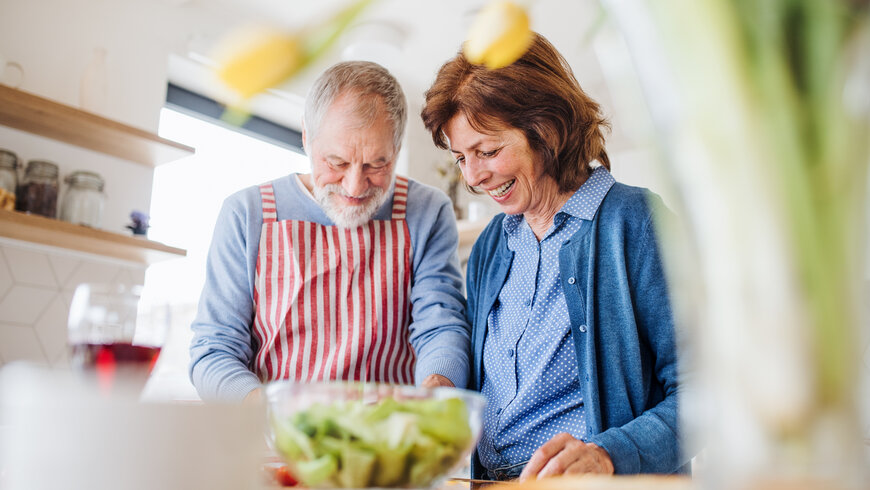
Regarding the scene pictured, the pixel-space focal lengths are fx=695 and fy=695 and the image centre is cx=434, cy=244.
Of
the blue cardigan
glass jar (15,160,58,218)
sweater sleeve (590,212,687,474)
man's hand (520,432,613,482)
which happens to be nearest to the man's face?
the blue cardigan

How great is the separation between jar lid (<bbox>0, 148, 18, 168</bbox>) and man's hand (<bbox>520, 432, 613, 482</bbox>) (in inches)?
91.5

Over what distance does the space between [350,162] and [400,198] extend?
0.61 ft

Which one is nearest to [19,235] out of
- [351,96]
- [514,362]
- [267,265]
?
[267,265]

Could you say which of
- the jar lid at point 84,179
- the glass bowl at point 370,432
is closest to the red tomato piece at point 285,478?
the glass bowl at point 370,432

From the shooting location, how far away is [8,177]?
2.47 meters

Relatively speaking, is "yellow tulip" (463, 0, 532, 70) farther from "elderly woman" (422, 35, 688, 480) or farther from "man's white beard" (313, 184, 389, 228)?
"man's white beard" (313, 184, 389, 228)

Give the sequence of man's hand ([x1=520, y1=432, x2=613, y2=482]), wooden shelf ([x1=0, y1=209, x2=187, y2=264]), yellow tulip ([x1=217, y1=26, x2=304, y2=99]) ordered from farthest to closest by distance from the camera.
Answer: wooden shelf ([x1=0, y1=209, x2=187, y2=264]), man's hand ([x1=520, y1=432, x2=613, y2=482]), yellow tulip ([x1=217, y1=26, x2=304, y2=99])

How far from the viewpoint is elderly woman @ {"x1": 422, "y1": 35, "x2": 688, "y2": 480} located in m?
1.26

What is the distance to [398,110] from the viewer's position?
5.21 feet

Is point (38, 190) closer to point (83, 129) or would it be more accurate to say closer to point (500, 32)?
point (83, 129)

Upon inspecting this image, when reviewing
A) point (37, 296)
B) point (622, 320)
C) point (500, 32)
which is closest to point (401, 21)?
point (37, 296)

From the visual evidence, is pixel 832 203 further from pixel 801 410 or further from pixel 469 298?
pixel 469 298

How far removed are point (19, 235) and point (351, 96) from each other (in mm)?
1689

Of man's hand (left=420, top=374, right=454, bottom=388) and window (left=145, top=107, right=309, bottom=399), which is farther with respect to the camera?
window (left=145, top=107, right=309, bottom=399)
